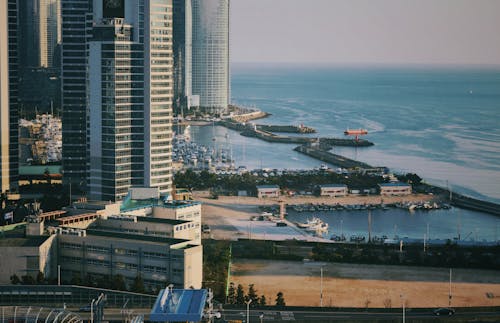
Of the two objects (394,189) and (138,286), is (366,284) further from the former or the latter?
(394,189)

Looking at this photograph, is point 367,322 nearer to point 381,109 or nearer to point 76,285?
point 76,285

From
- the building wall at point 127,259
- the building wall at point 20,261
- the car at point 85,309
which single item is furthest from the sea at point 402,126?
the car at point 85,309

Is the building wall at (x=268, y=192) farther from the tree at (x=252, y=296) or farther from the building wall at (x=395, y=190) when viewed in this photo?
the tree at (x=252, y=296)

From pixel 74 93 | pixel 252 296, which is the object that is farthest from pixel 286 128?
pixel 252 296

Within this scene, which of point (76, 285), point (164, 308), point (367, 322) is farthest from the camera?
point (76, 285)

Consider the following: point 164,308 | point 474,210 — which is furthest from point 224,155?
point 164,308

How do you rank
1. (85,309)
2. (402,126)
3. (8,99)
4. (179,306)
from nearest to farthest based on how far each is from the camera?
(179,306), (85,309), (8,99), (402,126)
